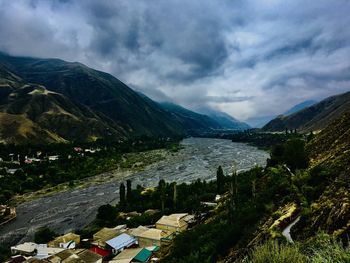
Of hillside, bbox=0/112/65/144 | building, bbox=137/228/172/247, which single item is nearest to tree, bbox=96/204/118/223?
building, bbox=137/228/172/247

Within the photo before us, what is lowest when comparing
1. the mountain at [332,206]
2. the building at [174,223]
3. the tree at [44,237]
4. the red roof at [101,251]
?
the red roof at [101,251]

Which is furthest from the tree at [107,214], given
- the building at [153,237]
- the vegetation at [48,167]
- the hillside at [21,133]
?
the hillside at [21,133]

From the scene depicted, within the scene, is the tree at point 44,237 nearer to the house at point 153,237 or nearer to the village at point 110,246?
the village at point 110,246

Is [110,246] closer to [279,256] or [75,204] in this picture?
[75,204]

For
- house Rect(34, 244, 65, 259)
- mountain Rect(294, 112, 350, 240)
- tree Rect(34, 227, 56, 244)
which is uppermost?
mountain Rect(294, 112, 350, 240)

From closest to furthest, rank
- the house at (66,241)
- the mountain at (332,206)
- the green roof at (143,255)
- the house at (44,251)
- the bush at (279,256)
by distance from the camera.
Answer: the bush at (279,256) → the mountain at (332,206) → the green roof at (143,255) → the house at (44,251) → the house at (66,241)

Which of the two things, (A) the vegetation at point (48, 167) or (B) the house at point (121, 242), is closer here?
(B) the house at point (121, 242)

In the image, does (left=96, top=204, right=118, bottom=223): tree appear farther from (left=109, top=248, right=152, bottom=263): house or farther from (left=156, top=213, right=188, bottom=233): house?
(left=109, top=248, right=152, bottom=263): house

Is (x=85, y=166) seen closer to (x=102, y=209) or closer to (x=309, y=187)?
(x=102, y=209)
